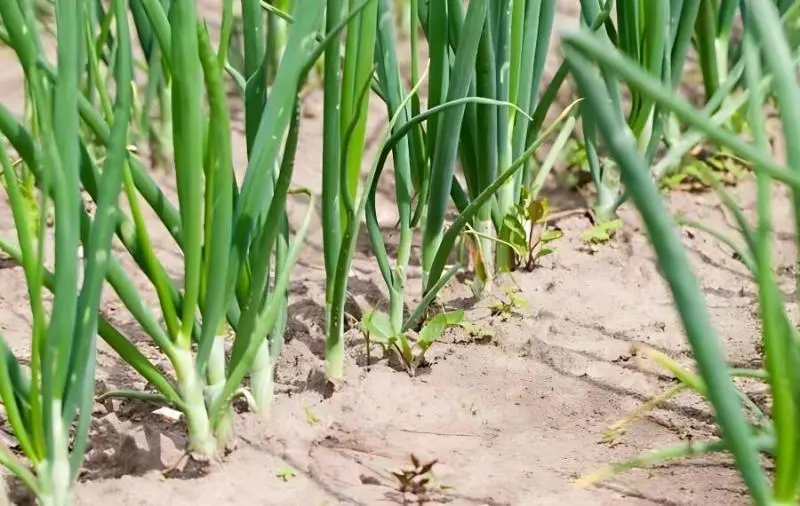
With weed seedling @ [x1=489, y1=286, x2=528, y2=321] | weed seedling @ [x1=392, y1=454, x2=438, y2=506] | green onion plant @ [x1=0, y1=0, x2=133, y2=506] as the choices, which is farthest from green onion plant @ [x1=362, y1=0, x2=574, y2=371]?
green onion plant @ [x1=0, y1=0, x2=133, y2=506]

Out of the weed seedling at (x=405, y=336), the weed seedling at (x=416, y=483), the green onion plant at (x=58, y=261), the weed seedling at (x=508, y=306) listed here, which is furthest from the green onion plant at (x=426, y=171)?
the green onion plant at (x=58, y=261)

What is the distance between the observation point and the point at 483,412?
1197mm

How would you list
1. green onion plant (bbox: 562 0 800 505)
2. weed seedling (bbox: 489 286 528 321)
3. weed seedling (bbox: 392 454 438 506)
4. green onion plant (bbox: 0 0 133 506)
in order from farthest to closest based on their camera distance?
weed seedling (bbox: 489 286 528 321)
weed seedling (bbox: 392 454 438 506)
green onion plant (bbox: 0 0 133 506)
green onion plant (bbox: 562 0 800 505)

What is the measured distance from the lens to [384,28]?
1.32 meters

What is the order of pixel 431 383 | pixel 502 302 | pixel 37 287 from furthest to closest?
pixel 502 302
pixel 431 383
pixel 37 287

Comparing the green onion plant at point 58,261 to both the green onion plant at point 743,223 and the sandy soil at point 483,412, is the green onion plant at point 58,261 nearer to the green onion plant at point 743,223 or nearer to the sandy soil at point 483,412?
the sandy soil at point 483,412

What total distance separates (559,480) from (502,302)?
417 millimetres

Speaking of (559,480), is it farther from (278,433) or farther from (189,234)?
(189,234)

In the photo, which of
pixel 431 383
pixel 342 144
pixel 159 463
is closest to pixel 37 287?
pixel 159 463

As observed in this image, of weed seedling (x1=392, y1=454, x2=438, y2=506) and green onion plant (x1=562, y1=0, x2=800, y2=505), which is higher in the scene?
green onion plant (x1=562, y1=0, x2=800, y2=505)

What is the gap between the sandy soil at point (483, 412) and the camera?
3.37ft

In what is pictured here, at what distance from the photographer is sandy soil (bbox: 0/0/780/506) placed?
103 cm

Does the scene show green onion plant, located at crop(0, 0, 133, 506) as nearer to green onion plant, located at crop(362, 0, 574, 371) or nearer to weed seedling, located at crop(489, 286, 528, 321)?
green onion plant, located at crop(362, 0, 574, 371)

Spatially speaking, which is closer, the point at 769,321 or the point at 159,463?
the point at 769,321
